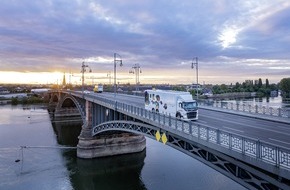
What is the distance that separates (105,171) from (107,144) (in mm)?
6168

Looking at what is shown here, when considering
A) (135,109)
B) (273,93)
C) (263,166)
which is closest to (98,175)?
(135,109)

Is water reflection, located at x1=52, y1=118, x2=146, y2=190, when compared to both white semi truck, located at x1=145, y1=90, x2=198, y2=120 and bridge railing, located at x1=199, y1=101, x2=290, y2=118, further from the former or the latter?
bridge railing, located at x1=199, y1=101, x2=290, y2=118

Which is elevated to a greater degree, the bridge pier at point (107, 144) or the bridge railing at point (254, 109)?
the bridge railing at point (254, 109)

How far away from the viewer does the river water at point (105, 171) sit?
110ft

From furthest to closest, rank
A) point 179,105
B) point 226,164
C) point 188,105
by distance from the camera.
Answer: point 179,105 < point 188,105 < point 226,164

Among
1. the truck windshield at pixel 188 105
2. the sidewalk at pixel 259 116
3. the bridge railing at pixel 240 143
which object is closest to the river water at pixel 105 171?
the sidewalk at pixel 259 116

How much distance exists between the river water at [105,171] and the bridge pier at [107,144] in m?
0.96

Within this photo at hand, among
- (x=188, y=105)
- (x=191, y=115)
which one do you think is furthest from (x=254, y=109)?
(x=188, y=105)

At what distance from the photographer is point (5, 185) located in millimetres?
33469

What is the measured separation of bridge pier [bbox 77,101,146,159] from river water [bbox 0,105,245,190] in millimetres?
959

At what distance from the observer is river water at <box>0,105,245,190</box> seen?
3353cm

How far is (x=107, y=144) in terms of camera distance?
45531 mm

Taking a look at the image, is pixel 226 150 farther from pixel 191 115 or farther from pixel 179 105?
pixel 179 105

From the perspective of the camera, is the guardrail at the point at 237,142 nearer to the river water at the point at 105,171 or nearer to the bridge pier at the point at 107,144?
the river water at the point at 105,171
